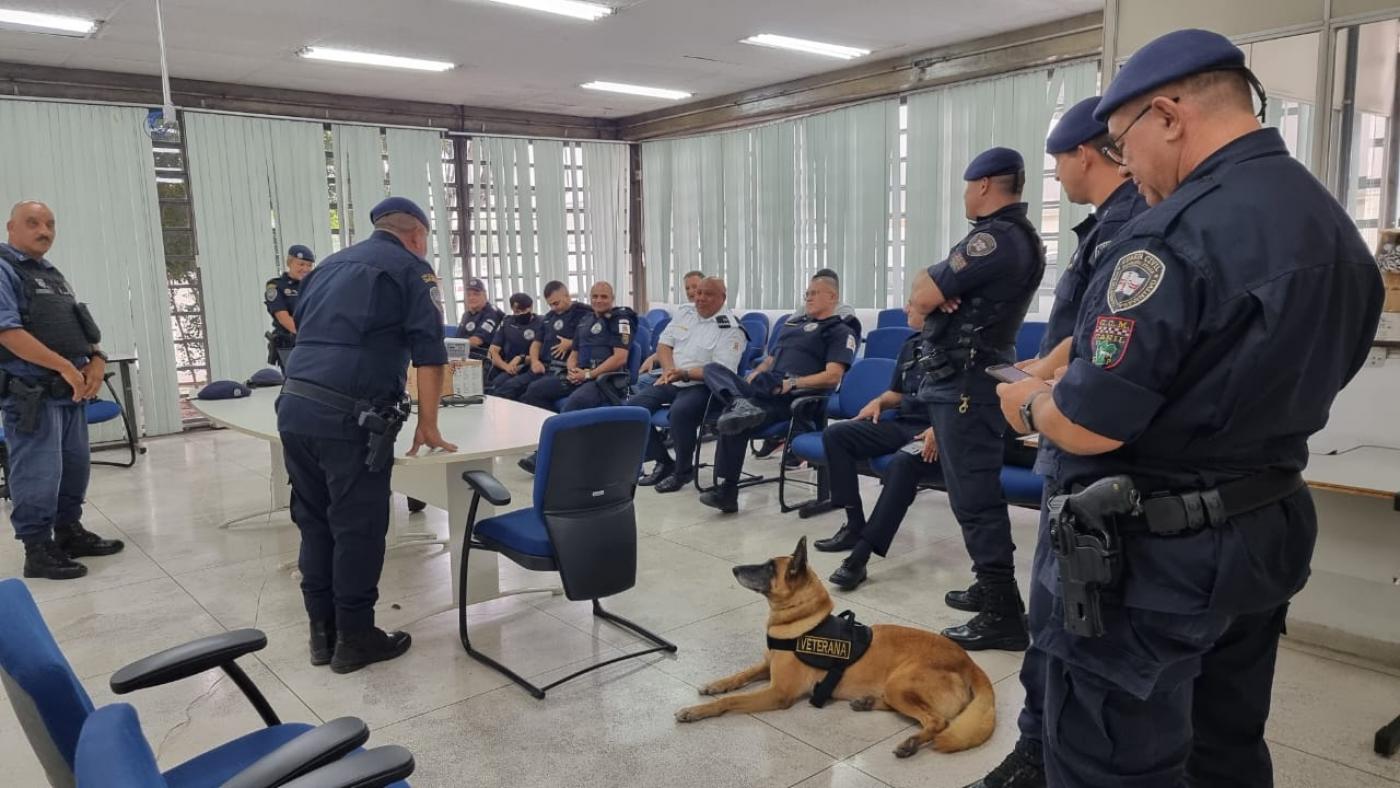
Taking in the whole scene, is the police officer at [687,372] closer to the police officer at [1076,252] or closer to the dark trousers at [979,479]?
the dark trousers at [979,479]

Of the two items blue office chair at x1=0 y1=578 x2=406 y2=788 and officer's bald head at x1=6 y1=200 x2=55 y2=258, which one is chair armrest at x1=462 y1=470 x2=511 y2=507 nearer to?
blue office chair at x1=0 y1=578 x2=406 y2=788

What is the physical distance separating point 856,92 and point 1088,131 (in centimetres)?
568

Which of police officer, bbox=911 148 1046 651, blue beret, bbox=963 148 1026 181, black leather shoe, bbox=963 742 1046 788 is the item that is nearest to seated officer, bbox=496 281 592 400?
police officer, bbox=911 148 1046 651

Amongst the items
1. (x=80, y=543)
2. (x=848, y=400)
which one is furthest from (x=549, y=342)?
(x=80, y=543)

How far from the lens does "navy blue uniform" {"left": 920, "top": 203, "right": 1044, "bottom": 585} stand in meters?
2.90

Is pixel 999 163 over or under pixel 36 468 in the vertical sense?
over

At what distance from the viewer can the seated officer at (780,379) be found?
481cm

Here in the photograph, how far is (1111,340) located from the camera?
133 cm

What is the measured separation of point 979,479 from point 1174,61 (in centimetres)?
183

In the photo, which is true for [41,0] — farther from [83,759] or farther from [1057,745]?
[1057,745]

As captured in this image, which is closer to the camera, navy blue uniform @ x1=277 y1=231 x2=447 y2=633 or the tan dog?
the tan dog

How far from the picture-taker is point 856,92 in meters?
7.50

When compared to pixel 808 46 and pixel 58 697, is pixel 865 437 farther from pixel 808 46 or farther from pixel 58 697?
pixel 808 46

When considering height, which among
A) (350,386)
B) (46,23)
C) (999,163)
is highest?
(46,23)
